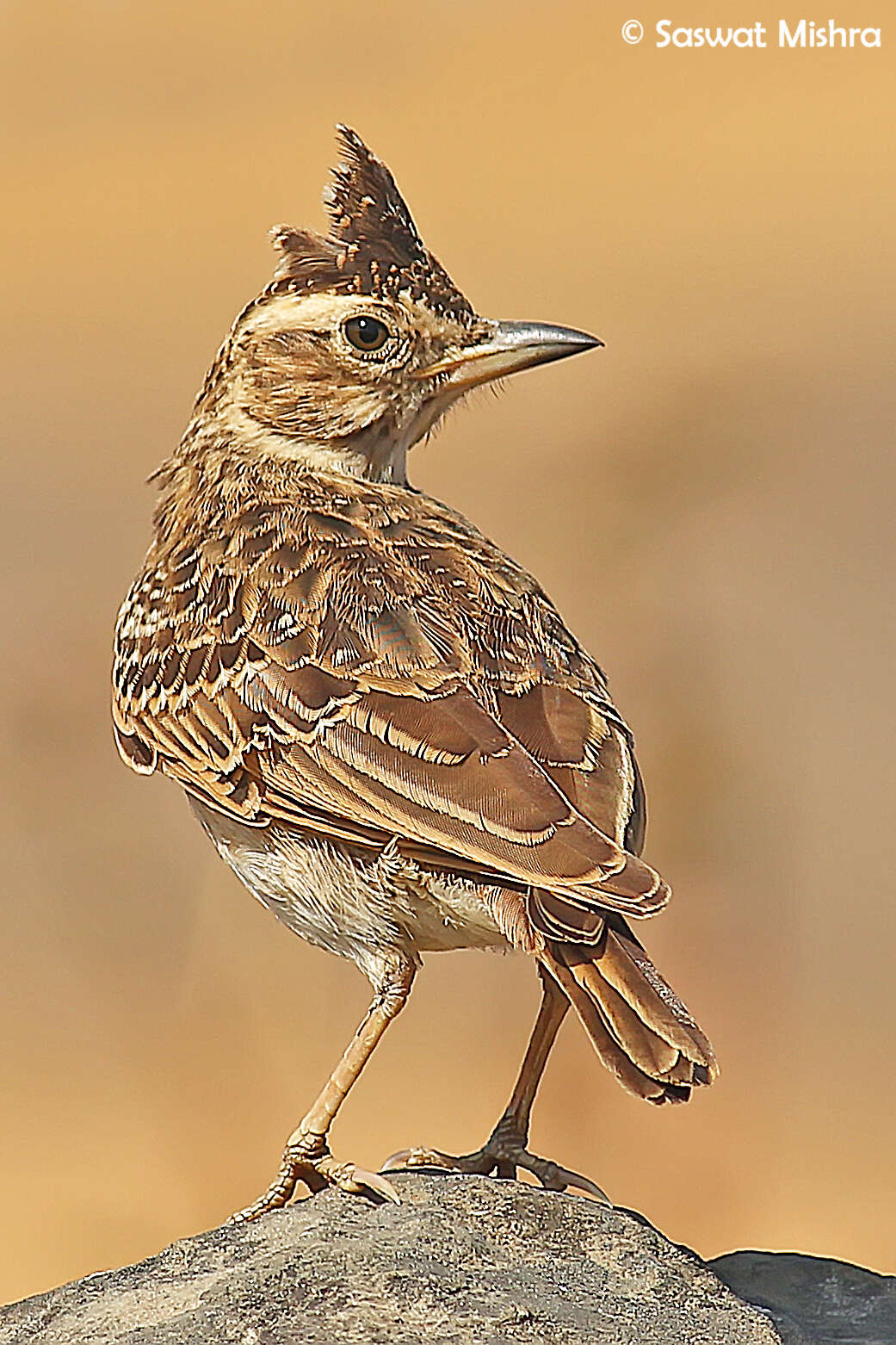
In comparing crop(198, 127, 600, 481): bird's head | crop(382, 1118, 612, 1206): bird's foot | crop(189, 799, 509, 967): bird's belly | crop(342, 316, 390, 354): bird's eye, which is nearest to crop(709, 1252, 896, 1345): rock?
crop(382, 1118, 612, 1206): bird's foot

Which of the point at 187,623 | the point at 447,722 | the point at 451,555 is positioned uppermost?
the point at 451,555

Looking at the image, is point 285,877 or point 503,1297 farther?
point 285,877

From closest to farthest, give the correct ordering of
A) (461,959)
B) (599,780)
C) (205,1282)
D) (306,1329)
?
(306,1329), (205,1282), (599,780), (461,959)

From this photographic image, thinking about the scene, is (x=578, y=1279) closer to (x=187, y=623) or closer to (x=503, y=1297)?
(x=503, y=1297)

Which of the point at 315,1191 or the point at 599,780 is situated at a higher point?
the point at 599,780

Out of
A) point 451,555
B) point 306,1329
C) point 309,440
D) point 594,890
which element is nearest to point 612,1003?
point 594,890

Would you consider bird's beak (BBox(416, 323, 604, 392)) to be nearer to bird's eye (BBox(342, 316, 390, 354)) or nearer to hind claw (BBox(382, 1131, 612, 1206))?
bird's eye (BBox(342, 316, 390, 354))

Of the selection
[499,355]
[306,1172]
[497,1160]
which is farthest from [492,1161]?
[499,355]
